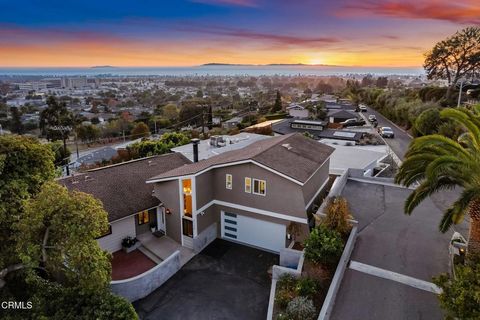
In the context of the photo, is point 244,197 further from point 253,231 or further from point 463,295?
point 463,295

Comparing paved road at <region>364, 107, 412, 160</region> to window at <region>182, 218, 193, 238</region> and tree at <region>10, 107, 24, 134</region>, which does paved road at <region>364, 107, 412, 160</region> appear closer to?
window at <region>182, 218, 193, 238</region>

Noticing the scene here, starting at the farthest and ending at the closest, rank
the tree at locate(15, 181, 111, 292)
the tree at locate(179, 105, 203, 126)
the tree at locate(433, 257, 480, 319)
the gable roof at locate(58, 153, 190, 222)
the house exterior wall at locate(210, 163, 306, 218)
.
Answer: the tree at locate(179, 105, 203, 126), the gable roof at locate(58, 153, 190, 222), the house exterior wall at locate(210, 163, 306, 218), the tree at locate(15, 181, 111, 292), the tree at locate(433, 257, 480, 319)

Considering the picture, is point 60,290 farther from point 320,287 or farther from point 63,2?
point 63,2

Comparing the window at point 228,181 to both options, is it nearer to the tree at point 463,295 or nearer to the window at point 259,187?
the window at point 259,187

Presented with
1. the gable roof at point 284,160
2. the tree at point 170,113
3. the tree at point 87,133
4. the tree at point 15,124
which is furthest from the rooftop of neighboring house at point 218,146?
the tree at point 15,124

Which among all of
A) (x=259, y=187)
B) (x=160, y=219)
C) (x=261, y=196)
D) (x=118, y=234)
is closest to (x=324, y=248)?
(x=261, y=196)

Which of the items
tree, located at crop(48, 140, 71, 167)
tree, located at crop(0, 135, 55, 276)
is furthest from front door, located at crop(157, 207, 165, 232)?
tree, located at crop(48, 140, 71, 167)
